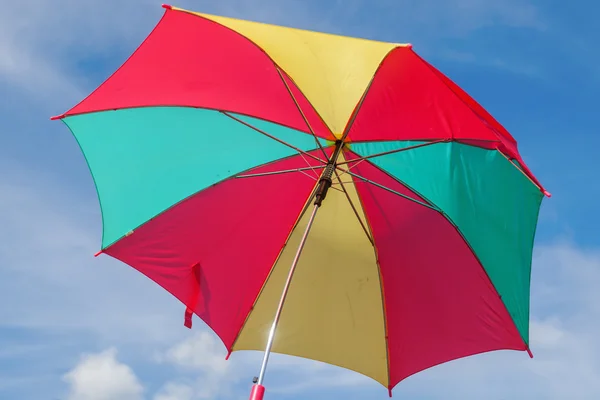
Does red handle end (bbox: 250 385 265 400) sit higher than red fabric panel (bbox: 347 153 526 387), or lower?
lower


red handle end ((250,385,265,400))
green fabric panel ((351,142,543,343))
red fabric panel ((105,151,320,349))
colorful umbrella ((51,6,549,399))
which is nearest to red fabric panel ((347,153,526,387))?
colorful umbrella ((51,6,549,399))

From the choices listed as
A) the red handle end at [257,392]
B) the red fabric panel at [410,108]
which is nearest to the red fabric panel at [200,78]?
the red fabric panel at [410,108]

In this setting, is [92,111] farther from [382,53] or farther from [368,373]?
[368,373]

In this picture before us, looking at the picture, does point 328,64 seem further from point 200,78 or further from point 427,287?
point 427,287

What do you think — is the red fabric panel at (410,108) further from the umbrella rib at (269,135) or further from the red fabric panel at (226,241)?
the red fabric panel at (226,241)

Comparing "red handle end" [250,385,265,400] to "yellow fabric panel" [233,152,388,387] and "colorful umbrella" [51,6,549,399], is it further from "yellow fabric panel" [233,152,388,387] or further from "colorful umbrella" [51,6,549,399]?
"yellow fabric panel" [233,152,388,387]

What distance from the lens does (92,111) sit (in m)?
5.41

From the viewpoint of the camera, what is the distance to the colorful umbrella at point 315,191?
17.3ft

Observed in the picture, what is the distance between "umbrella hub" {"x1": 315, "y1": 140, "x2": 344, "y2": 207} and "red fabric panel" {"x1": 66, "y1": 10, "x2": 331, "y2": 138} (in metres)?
0.15

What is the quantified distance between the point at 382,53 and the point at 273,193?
175 cm

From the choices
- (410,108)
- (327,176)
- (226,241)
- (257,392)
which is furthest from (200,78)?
(257,392)

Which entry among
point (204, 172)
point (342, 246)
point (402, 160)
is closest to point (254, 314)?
point (342, 246)

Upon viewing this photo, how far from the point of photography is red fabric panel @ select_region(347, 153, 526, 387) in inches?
221

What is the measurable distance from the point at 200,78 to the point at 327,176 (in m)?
1.54
